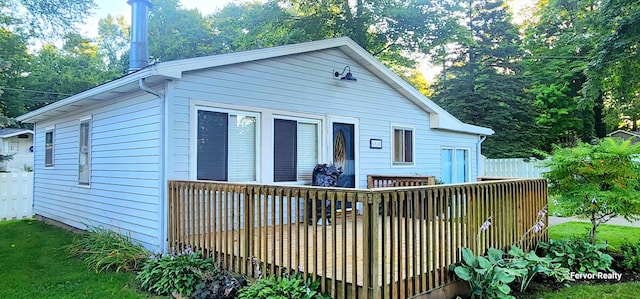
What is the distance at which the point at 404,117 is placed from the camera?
941 cm

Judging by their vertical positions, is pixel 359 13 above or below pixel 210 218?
above

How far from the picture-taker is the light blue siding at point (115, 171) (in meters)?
5.76

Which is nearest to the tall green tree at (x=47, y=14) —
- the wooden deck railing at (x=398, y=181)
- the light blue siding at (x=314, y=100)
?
Result: the light blue siding at (x=314, y=100)

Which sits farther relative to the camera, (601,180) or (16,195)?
(16,195)

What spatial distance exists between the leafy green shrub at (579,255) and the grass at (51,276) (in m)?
5.13

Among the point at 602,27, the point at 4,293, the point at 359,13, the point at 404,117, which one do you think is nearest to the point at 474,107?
the point at 359,13

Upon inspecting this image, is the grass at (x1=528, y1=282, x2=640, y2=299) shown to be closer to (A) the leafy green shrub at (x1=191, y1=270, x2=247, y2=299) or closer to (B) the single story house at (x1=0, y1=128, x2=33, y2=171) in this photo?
(A) the leafy green shrub at (x1=191, y1=270, x2=247, y2=299)

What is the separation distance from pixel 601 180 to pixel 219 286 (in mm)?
5401

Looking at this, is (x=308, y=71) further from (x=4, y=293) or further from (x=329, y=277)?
(x=4, y=293)

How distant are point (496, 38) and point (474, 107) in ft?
15.4

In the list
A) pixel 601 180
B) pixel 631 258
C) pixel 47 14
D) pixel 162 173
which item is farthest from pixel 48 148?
pixel 631 258

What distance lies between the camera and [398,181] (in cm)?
757

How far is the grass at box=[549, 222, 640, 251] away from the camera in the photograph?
6.54 metres

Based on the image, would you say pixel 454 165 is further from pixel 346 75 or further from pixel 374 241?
pixel 374 241
